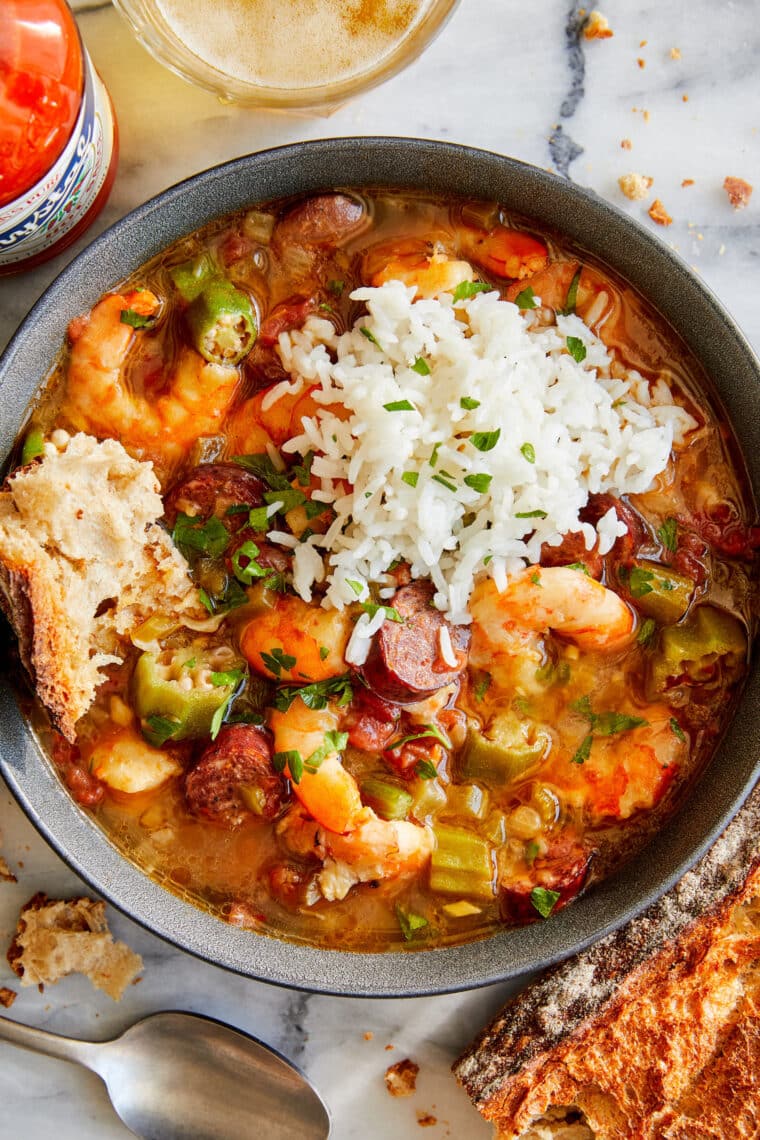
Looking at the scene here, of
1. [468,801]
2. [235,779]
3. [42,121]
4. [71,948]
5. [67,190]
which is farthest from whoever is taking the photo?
[71,948]

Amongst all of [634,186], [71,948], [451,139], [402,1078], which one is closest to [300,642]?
[71,948]

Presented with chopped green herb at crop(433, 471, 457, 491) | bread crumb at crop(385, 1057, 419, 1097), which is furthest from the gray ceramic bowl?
chopped green herb at crop(433, 471, 457, 491)

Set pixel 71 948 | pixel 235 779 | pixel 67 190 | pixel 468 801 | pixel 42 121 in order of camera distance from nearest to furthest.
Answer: pixel 42 121, pixel 67 190, pixel 235 779, pixel 468 801, pixel 71 948

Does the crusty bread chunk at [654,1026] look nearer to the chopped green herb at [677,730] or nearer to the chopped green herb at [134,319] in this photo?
the chopped green herb at [677,730]

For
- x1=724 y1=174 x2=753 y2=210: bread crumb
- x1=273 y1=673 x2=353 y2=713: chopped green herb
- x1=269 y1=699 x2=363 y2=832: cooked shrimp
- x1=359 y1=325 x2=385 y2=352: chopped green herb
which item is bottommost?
x1=269 y1=699 x2=363 y2=832: cooked shrimp

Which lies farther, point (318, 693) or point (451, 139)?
point (451, 139)

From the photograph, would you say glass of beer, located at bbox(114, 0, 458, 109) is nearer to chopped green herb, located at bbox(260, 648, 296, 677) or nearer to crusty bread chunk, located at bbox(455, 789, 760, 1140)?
chopped green herb, located at bbox(260, 648, 296, 677)

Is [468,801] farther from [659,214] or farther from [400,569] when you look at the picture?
[659,214]
